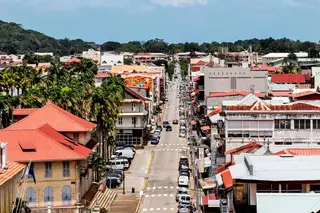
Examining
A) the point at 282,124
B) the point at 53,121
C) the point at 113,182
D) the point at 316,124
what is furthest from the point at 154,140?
the point at 316,124

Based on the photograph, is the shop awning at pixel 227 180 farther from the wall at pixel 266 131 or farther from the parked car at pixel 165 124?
the parked car at pixel 165 124

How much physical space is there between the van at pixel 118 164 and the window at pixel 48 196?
2833 cm

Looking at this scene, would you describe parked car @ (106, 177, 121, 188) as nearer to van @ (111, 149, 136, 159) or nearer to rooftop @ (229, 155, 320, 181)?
van @ (111, 149, 136, 159)

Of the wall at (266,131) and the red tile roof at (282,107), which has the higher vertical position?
the red tile roof at (282,107)

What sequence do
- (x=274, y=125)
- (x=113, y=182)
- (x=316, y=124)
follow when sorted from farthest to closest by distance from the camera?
(x=113, y=182)
(x=274, y=125)
(x=316, y=124)

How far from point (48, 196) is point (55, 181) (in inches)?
58.6

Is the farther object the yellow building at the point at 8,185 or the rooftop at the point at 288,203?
the yellow building at the point at 8,185

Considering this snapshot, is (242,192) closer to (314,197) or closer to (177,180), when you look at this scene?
(314,197)

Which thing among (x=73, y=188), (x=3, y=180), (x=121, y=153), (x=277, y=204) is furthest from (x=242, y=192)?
(x=121, y=153)

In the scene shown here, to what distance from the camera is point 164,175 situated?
318 ft

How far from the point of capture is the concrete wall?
136125mm

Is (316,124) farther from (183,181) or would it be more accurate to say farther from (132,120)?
(132,120)

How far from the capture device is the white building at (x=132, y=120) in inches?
4882

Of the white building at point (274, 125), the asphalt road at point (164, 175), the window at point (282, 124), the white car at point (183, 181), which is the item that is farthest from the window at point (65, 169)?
the white car at point (183, 181)
